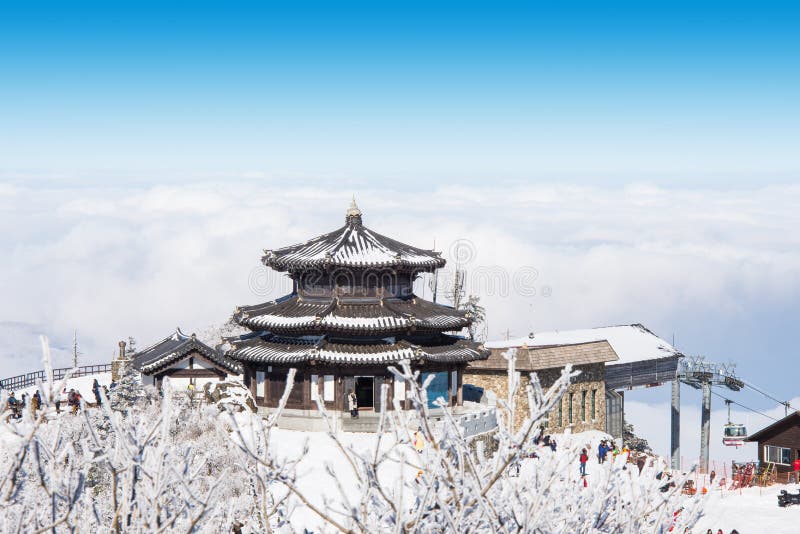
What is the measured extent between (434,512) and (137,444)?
3.45 metres

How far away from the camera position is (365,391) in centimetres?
4188

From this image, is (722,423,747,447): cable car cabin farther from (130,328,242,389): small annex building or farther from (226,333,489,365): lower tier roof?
(130,328,242,389): small annex building

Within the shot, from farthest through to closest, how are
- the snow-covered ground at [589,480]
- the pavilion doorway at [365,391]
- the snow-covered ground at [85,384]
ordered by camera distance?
1. the snow-covered ground at [85,384]
2. the pavilion doorway at [365,391]
3. the snow-covered ground at [589,480]

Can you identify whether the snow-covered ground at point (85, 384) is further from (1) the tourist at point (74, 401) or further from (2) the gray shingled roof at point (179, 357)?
(1) the tourist at point (74, 401)

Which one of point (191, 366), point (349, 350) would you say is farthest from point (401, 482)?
point (191, 366)

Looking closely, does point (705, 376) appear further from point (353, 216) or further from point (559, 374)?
point (353, 216)

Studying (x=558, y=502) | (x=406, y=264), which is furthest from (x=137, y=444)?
(x=406, y=264)

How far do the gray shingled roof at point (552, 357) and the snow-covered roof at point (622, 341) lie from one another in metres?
2.37

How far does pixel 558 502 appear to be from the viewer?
12.2 m

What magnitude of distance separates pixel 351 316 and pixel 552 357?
40.0ft

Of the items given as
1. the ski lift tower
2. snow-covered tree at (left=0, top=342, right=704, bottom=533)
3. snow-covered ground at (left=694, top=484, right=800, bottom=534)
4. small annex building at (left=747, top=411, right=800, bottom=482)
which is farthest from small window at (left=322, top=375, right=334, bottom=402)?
snow-covered tree at (left=0, top=342, right=704, bottom=533)

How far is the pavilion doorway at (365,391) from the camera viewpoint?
136 feet

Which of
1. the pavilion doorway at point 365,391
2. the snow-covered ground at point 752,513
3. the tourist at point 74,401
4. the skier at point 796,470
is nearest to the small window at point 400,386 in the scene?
the pavilion doorway at point 365,391

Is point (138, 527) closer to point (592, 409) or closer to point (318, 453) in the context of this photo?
point (318, 453)
